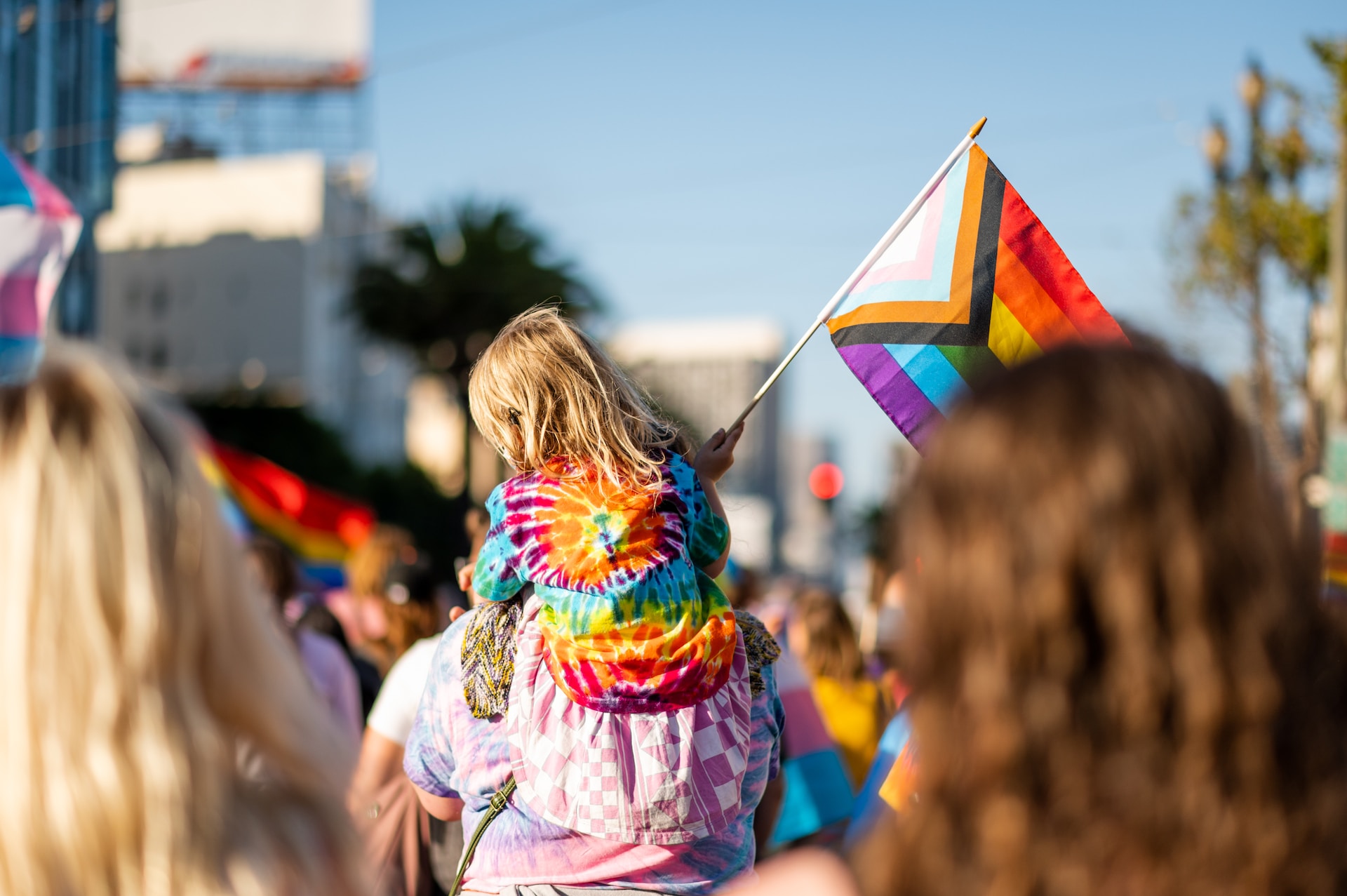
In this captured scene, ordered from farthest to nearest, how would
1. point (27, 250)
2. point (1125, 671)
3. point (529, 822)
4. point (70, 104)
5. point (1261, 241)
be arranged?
point (70, 104) → point (1261, 241) → point (27, 250) → point (529, 822) → point (1125, 671)

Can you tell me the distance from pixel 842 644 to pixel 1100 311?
9.19 ft

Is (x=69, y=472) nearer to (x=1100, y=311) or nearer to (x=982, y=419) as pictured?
(x=982, y=419)

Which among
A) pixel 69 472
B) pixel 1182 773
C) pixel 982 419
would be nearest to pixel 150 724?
pixel 69 472

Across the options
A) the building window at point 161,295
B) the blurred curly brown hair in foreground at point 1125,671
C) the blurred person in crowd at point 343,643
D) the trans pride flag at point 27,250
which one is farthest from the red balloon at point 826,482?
the building window at point 161,295

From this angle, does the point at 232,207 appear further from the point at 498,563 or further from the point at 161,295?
the point at 498,563

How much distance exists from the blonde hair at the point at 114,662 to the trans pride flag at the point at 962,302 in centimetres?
239

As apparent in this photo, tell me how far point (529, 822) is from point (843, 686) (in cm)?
380

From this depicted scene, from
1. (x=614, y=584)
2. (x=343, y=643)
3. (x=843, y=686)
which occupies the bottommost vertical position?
(x=843, y=686)

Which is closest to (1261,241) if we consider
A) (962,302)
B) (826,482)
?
(826,482)

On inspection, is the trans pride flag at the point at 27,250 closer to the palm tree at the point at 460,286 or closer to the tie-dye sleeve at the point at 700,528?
the tie-dye sleeve at the point at 700,528

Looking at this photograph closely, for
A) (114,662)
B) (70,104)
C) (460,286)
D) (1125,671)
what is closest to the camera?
(1125,671)

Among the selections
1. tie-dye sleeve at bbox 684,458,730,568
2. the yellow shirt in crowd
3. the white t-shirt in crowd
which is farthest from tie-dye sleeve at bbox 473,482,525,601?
the yellow shirt in crowd

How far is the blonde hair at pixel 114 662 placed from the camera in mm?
1451

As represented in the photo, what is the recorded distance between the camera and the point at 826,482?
18.9 metres
